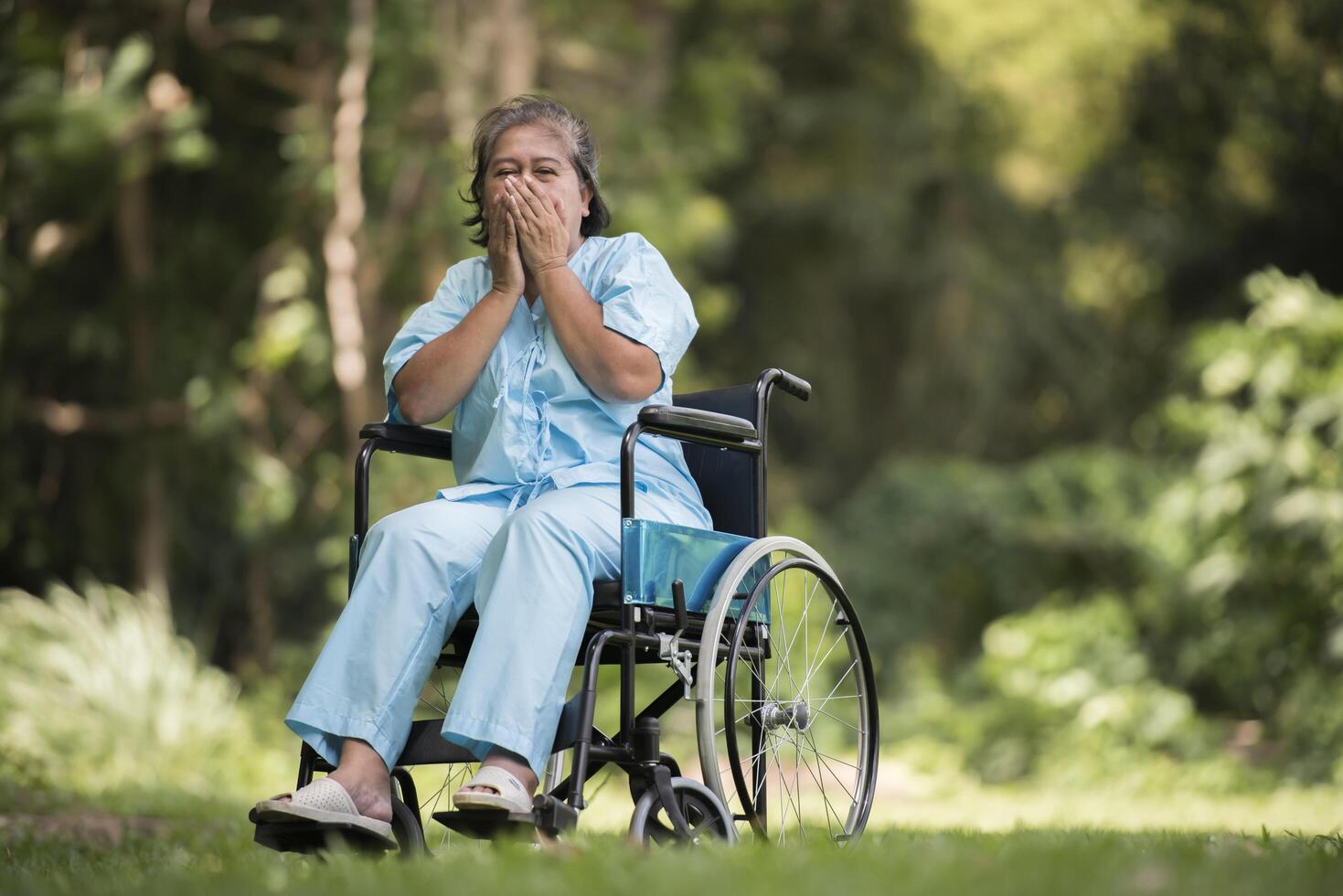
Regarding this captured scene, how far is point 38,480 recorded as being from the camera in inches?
262

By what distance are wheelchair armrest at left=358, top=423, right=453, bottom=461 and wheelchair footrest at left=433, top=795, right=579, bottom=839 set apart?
72cm

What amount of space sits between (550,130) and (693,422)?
66cm

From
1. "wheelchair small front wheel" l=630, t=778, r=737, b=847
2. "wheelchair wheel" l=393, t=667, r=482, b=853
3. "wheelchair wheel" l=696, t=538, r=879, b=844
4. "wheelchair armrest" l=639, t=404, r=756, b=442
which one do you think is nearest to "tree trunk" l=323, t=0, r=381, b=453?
"wheelchair wheel" l=393, t=667, r=482, b=853

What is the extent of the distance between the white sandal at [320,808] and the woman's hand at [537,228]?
89cm

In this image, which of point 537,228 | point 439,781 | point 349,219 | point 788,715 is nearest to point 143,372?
point 349,219

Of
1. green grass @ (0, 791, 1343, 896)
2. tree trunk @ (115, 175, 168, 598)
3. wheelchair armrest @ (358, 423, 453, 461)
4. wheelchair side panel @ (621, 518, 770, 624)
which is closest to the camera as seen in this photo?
green grass @ (0, 791, 1343, 896)

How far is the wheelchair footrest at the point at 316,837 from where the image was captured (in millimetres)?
1981

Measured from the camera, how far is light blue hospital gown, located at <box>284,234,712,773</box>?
2.08 meters

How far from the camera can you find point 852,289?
33.0ft

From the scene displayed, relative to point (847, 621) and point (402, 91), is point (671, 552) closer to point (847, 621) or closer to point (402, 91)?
point (847, 621)

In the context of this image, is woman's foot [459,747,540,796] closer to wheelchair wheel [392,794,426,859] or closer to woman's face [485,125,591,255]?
wheelchair wheel [392,794,426,859]

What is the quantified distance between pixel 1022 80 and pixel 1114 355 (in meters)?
1.95

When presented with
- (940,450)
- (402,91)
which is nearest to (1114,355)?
(940,450)

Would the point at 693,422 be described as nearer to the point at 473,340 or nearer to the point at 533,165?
the point at 473,340
